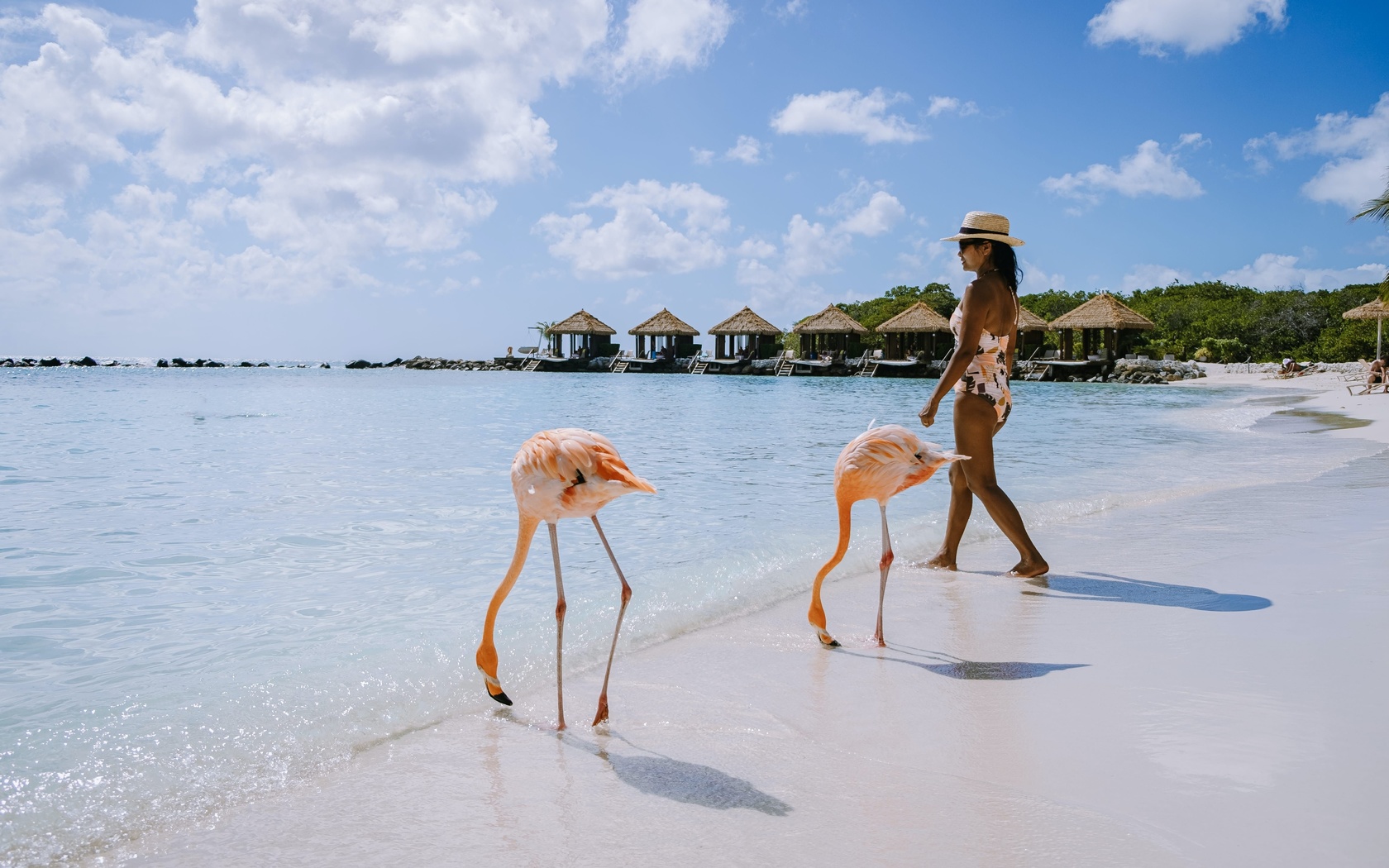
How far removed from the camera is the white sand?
7.23 feet

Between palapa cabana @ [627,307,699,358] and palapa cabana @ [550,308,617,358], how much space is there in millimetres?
2641

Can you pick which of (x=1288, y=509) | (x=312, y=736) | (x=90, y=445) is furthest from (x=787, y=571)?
(x=90, y=445)

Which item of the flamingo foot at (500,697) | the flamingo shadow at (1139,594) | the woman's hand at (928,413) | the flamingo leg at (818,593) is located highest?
the woman's hand at (928,413)

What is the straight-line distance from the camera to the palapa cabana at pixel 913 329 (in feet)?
166

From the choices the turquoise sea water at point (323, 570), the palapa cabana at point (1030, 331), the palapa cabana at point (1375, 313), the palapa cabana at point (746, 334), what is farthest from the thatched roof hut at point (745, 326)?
the turquoise sea water at point (323, 570)

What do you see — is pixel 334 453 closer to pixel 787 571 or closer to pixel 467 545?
pixel 467 545

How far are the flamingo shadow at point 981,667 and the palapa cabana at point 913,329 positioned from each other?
155 ft

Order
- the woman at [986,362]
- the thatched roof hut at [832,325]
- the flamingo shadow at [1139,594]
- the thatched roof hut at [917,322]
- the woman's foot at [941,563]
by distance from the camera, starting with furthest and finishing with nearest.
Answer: the thatched roof hut at [832,325]
the thatched roof hut at [917,322]
the woman's foot at [941,563]
the woman at [986,362]
the flamingo shadow at [1139,594]

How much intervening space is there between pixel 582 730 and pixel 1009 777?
136 cm

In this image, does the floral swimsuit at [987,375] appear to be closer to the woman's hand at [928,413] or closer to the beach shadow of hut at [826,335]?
the woman's hand at [928,413]

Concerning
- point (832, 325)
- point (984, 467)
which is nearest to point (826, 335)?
point (832, 325)

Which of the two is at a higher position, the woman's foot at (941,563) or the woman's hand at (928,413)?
the woman's hand at (928,413)

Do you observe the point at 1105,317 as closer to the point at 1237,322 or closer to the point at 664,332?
the point at 1237,322

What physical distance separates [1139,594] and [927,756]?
8.52 feet
